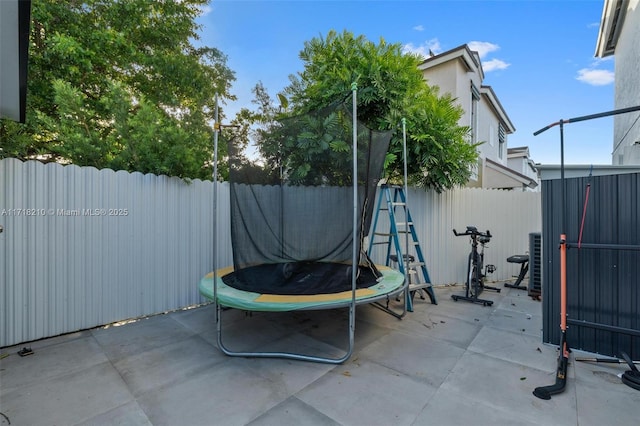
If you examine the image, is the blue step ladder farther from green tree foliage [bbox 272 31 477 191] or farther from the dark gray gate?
the dark gray gate

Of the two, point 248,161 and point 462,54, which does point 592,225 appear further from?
point 462,54

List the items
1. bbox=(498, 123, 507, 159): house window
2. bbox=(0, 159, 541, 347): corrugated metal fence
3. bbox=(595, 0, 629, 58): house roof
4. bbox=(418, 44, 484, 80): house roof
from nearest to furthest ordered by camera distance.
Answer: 1. bbox=(0, 159, 541, 347): corrugated metal fence
2. bbox=(595, 0, 629, 58): house roof
3. bbox=(418, 44, 484, 80): house roof
4. bbox=(498, 123, 507, 159): house window

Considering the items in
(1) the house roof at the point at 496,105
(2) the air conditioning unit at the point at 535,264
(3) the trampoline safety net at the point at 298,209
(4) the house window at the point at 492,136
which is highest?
(1) the house roof at the point at 496,105

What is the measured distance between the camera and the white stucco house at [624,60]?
15.3 ft

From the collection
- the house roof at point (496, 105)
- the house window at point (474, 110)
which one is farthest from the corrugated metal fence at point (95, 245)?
the house roof at point (496, 105)

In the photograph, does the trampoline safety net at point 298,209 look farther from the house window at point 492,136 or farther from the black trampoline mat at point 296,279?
the house window at point 492,136

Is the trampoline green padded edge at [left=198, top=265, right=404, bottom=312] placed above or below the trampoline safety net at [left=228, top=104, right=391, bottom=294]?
below

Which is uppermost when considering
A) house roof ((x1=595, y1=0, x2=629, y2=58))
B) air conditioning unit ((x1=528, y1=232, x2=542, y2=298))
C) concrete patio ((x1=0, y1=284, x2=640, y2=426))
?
house roof ((x1=595, y1=0, x2=629, y2=58))

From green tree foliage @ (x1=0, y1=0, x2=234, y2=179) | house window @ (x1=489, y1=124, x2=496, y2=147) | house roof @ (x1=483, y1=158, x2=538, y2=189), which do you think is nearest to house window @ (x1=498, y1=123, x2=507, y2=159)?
house window @ (x1=489, y1=124, x2=496, y2=147)

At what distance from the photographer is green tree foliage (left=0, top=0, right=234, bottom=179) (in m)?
3.35

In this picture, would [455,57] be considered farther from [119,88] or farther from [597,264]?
[119,88]

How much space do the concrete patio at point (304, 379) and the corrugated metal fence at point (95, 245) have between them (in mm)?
251

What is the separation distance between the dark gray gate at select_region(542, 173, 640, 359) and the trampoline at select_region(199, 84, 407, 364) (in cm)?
142

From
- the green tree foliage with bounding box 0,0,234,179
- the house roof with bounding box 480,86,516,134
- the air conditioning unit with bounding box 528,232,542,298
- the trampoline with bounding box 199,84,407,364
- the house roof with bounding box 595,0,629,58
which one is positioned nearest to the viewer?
the trampoline with bounding box 199,84,407,364
